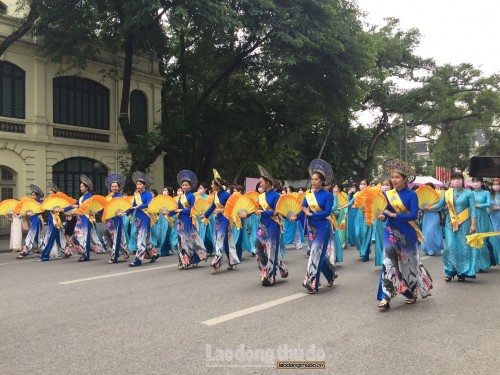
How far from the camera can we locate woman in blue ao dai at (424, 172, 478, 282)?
7.58m

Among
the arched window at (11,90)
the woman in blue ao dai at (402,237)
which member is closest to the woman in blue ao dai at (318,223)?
the woman in blue ao dai at (402,237)

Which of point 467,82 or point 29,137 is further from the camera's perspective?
point 467,82

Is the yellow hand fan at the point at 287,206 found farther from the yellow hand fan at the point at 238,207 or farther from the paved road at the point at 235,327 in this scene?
the paved road at the point at 235,327

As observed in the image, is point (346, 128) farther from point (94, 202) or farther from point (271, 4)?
point (94, 202)

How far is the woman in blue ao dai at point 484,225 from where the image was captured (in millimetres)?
8531

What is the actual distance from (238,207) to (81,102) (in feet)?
48.6

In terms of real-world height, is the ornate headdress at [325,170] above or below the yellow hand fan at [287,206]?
above

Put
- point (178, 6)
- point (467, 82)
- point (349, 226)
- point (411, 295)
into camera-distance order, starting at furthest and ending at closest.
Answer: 1. point (467, 82)
2. point (178, 6)
3. point (349, 226)
4. point (411, 295)

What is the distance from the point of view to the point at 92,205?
11.0 metres

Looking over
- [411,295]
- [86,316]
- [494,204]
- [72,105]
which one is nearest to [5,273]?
[86,316]

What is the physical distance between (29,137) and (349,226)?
40.7ft

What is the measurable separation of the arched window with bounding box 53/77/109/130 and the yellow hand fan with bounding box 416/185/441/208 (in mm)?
15872

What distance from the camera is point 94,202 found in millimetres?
10984

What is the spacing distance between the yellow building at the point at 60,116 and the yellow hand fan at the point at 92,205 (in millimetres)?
8769
